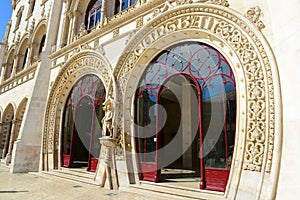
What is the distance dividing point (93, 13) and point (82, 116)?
3860mm

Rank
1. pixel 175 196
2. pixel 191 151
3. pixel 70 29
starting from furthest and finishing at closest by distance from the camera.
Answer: pixel 70 29 → pixel 191 151 → pixel 175 196

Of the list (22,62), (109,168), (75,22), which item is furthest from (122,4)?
(22,62)

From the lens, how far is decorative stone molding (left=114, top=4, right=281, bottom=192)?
281cm

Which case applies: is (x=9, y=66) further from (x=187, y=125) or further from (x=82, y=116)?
(x=187, y=125)

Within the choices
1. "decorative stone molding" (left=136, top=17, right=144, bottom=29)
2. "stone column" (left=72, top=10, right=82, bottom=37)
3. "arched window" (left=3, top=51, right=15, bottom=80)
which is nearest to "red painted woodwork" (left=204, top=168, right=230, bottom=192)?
"decorative stone molding" (left=136, top=17, right=144, bottom=29)

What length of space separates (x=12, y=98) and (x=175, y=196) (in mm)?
10203

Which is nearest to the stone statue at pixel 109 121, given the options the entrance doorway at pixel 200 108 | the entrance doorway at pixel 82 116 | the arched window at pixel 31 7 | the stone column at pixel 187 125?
the entrance doorway at pixel 200 108

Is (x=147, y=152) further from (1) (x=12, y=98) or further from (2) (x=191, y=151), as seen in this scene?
(1) (x=12, y=98)

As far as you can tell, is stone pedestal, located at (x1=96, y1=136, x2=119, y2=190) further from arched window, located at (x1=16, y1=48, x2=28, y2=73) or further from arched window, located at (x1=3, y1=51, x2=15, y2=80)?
arched window, located at (x1=3, y1=51, x2=15, y2=80)

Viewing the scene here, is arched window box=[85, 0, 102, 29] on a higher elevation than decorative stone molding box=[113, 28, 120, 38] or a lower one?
higher

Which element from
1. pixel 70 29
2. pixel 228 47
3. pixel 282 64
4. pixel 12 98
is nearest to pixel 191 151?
pixel 228 47

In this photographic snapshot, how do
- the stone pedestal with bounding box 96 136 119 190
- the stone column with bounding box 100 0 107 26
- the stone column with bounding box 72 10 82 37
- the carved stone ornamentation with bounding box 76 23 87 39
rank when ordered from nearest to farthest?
1. the stone pedestal with bounding box 96 136 119 190
2. the stone column with bounding box 100 0 107 26
3. the carved stone ornamentation with bounding box 76 23 87 39
4. the stone column with bounding box 72 10 82 37

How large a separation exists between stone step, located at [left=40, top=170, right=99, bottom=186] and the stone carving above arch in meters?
0.84

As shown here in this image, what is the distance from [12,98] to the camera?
10.2 meters
